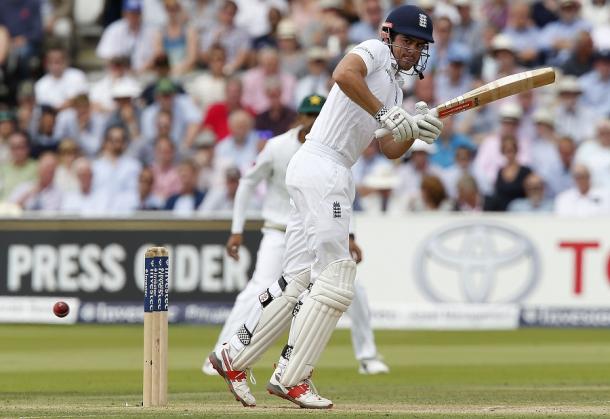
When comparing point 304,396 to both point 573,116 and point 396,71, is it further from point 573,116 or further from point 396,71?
point 573,116

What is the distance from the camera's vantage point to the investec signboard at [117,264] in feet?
49.9

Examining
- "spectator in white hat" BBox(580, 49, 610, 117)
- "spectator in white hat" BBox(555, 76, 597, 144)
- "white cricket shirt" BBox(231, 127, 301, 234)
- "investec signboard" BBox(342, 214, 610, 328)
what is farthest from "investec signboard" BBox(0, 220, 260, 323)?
"white cricket shirt" BBox(231, 127, 301, 234)

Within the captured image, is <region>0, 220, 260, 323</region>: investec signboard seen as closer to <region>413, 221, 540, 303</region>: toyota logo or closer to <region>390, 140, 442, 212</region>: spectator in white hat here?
<region>390, 140, 442, 212</region>: spectator in white hat

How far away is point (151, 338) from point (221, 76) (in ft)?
35.8

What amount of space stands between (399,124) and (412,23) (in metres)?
0.62

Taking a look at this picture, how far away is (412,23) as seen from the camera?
7.33 metres

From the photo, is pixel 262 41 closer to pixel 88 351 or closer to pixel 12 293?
pixel 12 293

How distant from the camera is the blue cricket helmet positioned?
7.33 meters

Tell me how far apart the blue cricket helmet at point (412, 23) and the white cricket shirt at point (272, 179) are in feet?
9.17

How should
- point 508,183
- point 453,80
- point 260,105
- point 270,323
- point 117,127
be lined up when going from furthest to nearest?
point 260,105 < point 117,127 < point 453,80 < point 508,183 < point 270,323

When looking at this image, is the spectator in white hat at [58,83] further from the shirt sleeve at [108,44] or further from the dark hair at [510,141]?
the dark hair at [510,141]

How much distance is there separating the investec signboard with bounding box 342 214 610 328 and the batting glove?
800 centimetres

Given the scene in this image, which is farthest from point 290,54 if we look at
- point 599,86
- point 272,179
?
point 272,179

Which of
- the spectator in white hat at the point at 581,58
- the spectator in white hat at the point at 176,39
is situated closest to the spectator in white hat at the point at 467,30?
the spectator in white hat at the point at 581,58
